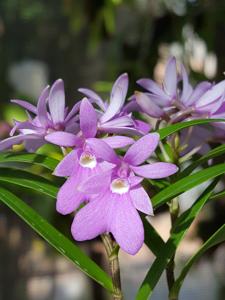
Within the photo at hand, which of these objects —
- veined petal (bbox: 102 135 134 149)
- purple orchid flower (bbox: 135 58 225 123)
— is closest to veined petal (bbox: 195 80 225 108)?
purple orchid flower (bbox: 135 58 225 123)

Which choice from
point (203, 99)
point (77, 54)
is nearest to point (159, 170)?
point (203, 99)

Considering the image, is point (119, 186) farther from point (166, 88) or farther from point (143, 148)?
point (166, 88)

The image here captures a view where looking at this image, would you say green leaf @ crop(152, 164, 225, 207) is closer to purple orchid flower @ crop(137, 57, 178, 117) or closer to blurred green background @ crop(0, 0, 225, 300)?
purple orchid flower @ crop(137, 57, 178, 117)

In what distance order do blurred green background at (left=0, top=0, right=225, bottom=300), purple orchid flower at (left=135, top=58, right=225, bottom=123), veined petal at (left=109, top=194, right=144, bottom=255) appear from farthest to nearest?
blurred green background at (left=0, top=0, right=225, bottom=300) → purple orchid flower at (left=135, top=58, right=225, bottom=123) → veined petal at (left=109, top=194, right=144, bottom=255)

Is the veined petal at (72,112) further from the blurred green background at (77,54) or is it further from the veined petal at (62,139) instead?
the blurred green background at (77,54)

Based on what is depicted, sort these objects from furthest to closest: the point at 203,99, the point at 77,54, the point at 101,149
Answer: the point at 77,54 < the point at 203,99 < the point at 101,149

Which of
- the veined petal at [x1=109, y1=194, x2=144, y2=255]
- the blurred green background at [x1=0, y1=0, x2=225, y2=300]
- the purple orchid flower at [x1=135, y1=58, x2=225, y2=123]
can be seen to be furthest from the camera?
the blurred green background at [x1=0, y1=0, x2=225, y2=300]

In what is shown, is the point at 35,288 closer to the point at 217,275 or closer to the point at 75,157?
the point at 217,275

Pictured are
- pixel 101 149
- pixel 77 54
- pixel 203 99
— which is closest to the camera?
pixel 101 149
